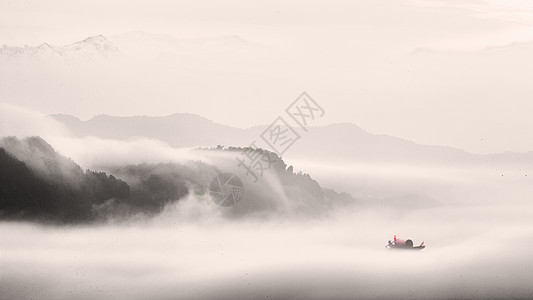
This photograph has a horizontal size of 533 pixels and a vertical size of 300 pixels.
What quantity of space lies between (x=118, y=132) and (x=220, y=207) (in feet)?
10.1

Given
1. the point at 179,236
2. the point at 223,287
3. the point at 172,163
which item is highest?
the point at 172,163

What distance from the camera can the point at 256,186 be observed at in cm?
2139

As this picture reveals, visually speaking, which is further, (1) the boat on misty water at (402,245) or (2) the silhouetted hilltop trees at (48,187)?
(2) the silhouetted hilltop trees at (48,187)

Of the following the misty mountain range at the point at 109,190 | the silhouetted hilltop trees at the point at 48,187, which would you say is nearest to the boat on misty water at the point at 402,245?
the misty mountain range at the point at 109,190

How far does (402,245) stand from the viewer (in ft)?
69.6

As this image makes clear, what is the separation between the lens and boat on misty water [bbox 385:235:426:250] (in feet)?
69.2

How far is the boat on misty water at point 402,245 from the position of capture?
69.2 feet

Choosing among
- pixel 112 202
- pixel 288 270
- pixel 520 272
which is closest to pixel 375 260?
pixel 288 270

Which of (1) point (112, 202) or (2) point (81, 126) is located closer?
(2) point (81, 126)

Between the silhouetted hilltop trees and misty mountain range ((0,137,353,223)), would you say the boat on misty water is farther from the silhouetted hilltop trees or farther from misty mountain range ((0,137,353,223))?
the silhouetted hilltop trees

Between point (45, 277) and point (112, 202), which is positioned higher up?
point (112, 202)

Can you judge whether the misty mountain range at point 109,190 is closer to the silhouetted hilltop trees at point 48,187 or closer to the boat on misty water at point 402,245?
the silhouetted hilltop trees at point 48,187

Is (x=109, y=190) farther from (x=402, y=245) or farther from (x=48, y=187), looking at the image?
(x=402, y=245)

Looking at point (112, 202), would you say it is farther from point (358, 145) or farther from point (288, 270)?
point (358, 145)
